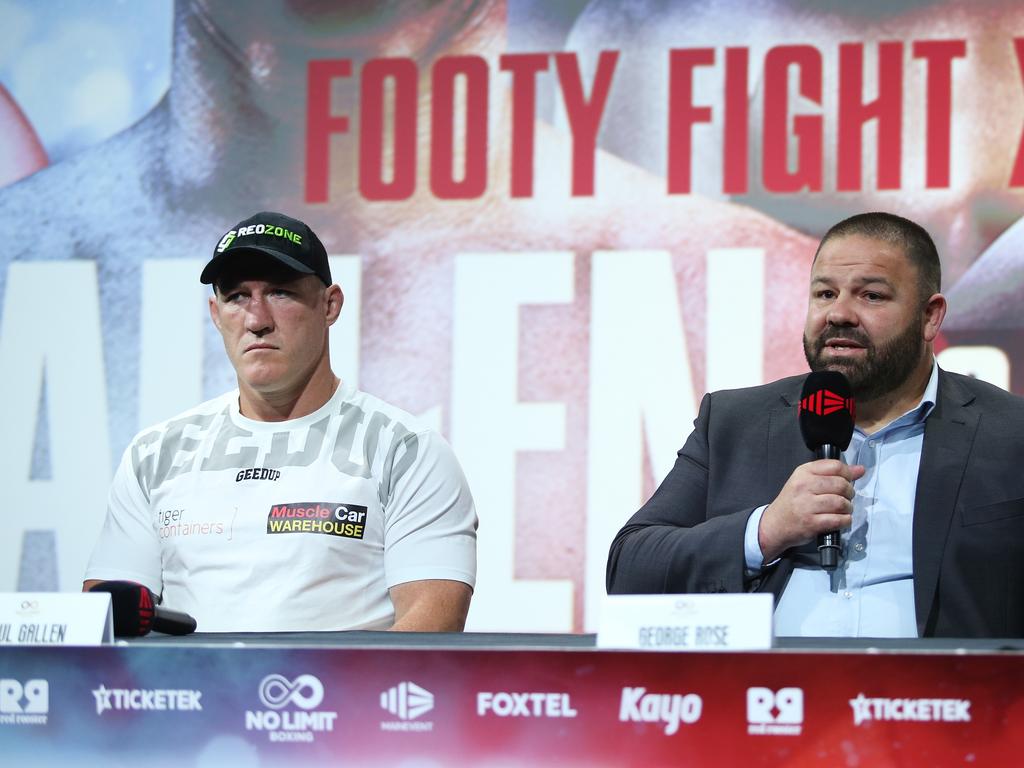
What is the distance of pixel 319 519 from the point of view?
2.39 m

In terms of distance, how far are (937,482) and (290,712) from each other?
142 cm

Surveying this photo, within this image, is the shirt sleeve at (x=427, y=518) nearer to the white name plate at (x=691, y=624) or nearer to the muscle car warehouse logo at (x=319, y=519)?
the muscle car warehouse logo at (x=319, y=519)

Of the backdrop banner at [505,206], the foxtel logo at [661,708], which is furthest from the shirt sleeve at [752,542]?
the backdrop banner at [505,206]

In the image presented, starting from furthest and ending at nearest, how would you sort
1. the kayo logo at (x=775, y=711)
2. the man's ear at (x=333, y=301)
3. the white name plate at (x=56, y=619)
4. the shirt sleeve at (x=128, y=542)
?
1. the man's ear at (x=333, y=301)
2. the shirt sleeve at (x=128, y=542)
3. the white name plate at (x=56, y=619)
4. the kayo logo at (x=775, y=711)

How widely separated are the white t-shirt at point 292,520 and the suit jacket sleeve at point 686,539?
1.02ft

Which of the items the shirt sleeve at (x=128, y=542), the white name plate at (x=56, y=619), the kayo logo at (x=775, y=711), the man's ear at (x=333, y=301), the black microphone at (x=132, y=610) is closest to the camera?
the kayo logo at (x=775, y=711)

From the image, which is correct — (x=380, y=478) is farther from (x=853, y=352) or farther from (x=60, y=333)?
(x=60, y=333)

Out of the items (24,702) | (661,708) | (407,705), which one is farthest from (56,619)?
(661,708)

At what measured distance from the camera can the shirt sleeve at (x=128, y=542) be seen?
2.48m

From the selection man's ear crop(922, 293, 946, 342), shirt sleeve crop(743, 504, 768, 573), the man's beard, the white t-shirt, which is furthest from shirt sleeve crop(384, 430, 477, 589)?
man's ear crop(922, 293, 946, 342)

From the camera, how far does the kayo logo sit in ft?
3.68

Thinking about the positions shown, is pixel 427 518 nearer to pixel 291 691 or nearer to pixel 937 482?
pixel 937 482

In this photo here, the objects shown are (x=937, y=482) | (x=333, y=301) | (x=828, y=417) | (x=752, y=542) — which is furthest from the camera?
(x=333, y=301)

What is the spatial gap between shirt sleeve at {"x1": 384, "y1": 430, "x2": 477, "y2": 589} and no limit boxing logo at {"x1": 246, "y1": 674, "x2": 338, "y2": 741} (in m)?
1.18
